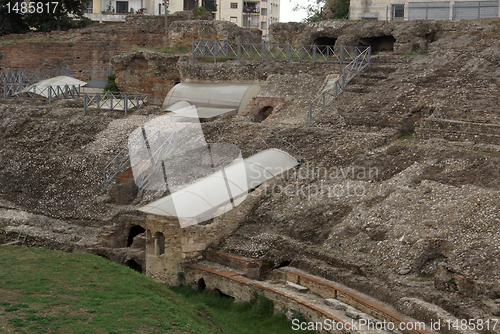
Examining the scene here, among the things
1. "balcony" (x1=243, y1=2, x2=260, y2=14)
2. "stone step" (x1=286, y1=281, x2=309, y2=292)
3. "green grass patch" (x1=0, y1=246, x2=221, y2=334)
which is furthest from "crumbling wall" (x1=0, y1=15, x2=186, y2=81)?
"stone step" (x1=286, y1=281, x2=309, y2=292)

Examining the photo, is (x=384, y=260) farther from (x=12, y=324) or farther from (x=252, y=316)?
(x=12, y=324)

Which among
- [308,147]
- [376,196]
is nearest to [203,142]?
[308,147]

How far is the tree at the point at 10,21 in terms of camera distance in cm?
3537

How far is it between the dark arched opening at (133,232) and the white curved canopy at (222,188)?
2460 millimetres

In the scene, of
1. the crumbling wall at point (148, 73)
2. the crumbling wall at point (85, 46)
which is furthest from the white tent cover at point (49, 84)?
the crumbling wall at point (85, 46)

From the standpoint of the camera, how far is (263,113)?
22.0m

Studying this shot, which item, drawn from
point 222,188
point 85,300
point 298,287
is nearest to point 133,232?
point 222,188

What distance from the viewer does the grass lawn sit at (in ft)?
34.3

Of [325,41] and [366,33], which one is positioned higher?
[366,33]

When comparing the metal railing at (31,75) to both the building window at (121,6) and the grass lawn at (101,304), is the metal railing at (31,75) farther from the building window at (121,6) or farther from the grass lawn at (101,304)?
the grass lawn at (101,304)

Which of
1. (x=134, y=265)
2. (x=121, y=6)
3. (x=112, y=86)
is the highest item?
(x=121, y=6)

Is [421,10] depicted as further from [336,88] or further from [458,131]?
[458,131]

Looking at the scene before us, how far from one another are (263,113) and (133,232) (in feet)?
22.5

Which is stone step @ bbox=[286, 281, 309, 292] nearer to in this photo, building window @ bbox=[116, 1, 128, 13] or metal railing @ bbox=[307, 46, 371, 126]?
metal railing @ bbox=[307, 46, 371, 126]
